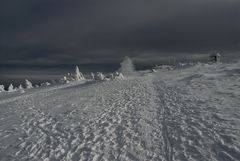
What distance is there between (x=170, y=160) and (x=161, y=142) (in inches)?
70.1

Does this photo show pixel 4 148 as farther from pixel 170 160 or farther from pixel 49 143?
pixel 170 160

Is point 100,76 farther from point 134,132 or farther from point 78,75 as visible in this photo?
point 134,132

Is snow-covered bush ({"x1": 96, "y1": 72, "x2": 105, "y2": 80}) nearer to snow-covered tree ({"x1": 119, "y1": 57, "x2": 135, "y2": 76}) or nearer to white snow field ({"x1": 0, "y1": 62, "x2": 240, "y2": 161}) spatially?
white snow field ({"x1": 0, "y1": 62, "x2": 240, "y2": 161})

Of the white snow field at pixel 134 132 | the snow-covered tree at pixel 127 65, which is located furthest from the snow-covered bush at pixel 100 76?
the snow-covered tree at pixel 127 65

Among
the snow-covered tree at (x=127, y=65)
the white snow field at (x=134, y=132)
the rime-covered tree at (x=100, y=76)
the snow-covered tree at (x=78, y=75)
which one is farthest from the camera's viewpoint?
the snow-covered tree at (x=127, y=65)

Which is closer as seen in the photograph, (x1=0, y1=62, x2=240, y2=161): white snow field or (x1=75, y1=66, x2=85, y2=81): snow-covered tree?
(x1=0, y1=62, x2=240, y2=161): white snow field

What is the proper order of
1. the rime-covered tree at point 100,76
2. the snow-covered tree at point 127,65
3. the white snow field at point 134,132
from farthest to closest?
the snow-covered tree at point 127,65 → the rime-covered tree at point 100,76 → the white snow field at point 134,132

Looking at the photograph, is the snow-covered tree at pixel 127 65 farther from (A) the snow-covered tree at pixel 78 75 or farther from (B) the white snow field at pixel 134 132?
(B) the white snow field at pixel 134 132

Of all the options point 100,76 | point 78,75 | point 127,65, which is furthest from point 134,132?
point 127,65

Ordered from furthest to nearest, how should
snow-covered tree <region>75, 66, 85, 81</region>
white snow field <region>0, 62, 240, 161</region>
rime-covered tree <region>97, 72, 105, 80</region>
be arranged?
1. snow-covered tree <region>75, 66, 85, 81</region>
2. rime-covered tree <region>97, 72, 105, 80</region>
3. white snow field <region>0, 62, 240, 161</region>

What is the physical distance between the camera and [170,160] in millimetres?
9859

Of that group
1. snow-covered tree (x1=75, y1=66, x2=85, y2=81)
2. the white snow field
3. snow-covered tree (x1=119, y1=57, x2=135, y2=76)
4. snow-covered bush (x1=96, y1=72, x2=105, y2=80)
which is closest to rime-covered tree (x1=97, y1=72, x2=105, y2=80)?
snow-covered bush (x1=96, y1=72, x2=105, y2=80)

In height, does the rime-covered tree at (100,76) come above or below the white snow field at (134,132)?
above

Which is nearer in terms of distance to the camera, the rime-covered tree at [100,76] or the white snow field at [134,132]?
the white snow field at [134,132]
